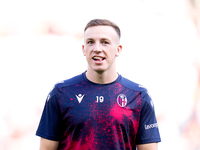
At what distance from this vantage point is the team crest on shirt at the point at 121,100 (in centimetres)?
220

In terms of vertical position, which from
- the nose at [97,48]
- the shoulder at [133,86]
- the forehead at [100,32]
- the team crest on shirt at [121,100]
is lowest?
the team crest on shirt at [121,100]

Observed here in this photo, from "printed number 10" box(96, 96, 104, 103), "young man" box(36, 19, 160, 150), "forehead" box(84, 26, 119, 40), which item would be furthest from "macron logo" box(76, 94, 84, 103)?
"forehead" box(84, 26, 119, 40)

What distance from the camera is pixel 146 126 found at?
224 cm

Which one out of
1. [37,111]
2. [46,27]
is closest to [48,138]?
[37,111]

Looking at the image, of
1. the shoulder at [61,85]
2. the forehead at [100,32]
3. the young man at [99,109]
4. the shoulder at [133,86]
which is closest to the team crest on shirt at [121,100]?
the young man at [99,109]

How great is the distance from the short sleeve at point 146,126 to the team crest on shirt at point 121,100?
0.50ft

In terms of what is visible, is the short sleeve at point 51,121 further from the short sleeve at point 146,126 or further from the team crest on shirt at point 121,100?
the short sleeve at point 146,126

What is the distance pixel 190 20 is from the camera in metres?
3.96

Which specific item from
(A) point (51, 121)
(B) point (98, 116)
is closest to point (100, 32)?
(B) point (98, 116)

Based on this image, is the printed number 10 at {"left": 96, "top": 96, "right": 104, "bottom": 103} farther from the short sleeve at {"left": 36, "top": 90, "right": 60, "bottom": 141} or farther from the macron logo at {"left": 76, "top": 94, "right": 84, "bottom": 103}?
the short sleeve at {"left": 36, "top": 90, "right": 60, "bottom": 141}

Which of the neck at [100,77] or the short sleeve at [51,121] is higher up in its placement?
the neck at [100,77]

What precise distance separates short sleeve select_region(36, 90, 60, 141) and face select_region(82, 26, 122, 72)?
38 centimetres

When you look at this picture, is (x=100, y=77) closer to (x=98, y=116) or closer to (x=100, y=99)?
(x=100, y=99)

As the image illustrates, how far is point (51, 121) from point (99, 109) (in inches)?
14.6
